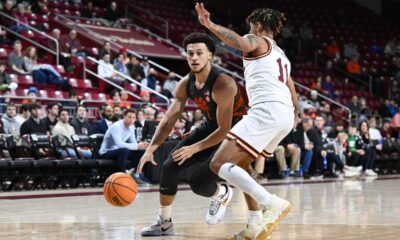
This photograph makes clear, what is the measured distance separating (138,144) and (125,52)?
6.49 metres

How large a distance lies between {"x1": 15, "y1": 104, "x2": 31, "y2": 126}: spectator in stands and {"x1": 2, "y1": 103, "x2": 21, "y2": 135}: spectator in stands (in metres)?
0.12

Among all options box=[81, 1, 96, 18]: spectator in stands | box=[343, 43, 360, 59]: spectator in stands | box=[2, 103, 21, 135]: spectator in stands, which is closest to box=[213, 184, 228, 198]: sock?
box=[2, 103, 21, 135]: spectator in stands

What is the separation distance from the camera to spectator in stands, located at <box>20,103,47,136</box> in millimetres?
13539

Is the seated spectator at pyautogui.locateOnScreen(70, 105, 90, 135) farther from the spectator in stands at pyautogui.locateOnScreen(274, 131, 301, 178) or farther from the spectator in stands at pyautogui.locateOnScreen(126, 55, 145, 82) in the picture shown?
the spectator in stands at pyautogui.locateOnScreen(126, 55, 145, 82)

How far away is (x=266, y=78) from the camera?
600 centimetres

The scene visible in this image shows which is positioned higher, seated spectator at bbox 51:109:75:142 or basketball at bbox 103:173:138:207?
basketball at bbox 103:173:138:207

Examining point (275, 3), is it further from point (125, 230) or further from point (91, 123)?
point (125, 230)

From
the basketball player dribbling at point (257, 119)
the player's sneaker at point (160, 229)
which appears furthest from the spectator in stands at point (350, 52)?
the basketball player dribbling at point (257, 119)

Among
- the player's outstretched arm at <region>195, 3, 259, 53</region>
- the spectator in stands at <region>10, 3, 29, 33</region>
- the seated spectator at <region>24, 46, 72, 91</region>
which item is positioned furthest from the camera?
the spectator in stands at <region>10, 3, 29, 33</region>

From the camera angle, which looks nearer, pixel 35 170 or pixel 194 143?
pixel 194 143

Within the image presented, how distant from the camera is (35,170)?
1329 cm

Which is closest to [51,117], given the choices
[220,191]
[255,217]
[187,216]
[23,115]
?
[23,115]

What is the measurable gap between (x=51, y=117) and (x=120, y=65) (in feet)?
17.4

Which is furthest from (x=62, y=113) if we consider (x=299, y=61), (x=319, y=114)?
(x=299, y=61)
